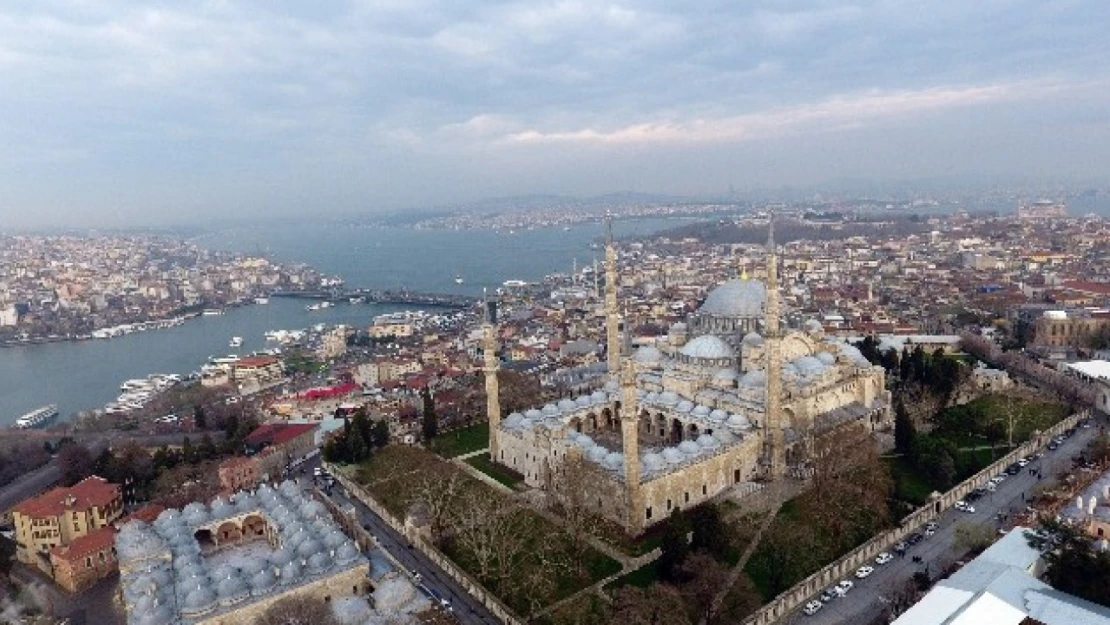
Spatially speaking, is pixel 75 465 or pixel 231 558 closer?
pixel 231 558

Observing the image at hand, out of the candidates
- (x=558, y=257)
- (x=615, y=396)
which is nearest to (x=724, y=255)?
(x=558, y=257)

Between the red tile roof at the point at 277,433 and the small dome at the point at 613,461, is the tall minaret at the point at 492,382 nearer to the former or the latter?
the small dome at the point at 613,461

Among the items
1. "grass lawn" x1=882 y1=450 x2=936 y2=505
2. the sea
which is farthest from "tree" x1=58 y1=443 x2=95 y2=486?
"grass lawn" x1=882 y1=450 x2=936 y2=505

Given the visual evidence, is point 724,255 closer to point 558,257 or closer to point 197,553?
point 558,257

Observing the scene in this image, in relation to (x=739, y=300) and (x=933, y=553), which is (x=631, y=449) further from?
(x=739, y=300)

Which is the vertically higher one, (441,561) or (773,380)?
(773,380)

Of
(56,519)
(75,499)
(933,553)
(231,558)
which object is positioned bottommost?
(231,558)

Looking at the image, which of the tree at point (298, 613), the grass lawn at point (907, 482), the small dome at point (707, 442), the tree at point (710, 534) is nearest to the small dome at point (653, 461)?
the small dome at point (707, 442)

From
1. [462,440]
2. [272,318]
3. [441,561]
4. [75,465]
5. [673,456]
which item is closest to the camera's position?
[441,561]

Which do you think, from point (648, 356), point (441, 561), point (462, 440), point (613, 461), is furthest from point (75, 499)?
point (648, 356)
